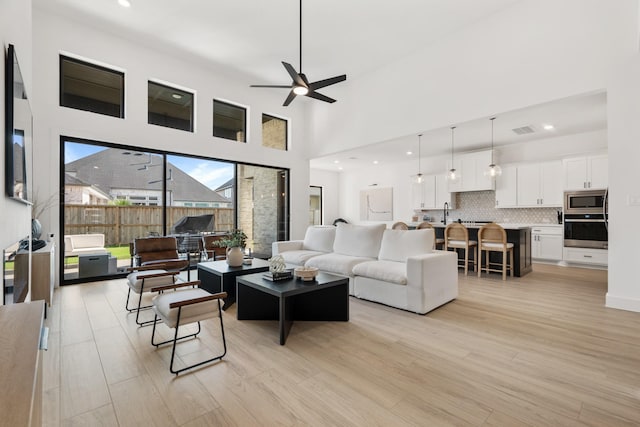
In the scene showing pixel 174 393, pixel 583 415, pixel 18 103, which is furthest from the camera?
pixel 18 103

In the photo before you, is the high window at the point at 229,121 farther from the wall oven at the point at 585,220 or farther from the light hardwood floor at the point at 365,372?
the wall oven at the point at 585,220

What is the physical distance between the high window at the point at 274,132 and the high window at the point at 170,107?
166 centimetres

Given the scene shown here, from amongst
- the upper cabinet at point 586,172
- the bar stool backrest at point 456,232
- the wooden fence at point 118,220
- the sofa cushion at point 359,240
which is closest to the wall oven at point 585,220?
the upper cabinet at point 586,172

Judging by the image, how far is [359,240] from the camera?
4391 mm

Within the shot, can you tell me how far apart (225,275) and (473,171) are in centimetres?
643

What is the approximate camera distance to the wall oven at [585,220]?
5.67 m

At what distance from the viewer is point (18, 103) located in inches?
83.4

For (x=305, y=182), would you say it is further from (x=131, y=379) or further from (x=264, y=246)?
(x=131, y=379)

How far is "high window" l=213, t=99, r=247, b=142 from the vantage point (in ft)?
20.1

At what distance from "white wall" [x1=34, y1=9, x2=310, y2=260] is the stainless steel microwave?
19.2 ft

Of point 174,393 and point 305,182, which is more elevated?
point 305,182

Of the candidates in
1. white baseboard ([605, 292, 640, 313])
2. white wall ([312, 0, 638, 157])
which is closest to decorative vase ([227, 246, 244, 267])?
white wall ([312, 0, 638, 157])

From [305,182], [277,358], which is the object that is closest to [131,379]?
[277,358]

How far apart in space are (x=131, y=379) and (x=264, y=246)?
5253 millimetres
